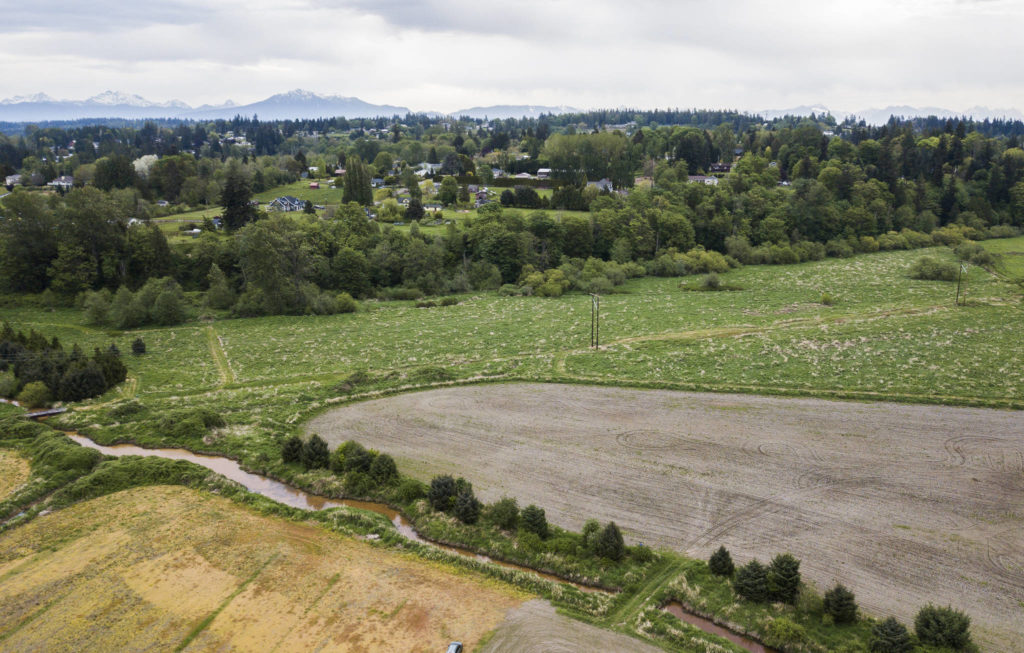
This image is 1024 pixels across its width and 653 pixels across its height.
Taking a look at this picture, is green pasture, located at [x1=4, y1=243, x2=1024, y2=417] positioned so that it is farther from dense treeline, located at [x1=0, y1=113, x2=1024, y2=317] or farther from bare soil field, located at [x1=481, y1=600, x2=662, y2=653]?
bare soil field, located at [x1=481, y1=600, x2=662, y2=653]

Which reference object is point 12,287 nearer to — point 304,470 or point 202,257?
point 202,257

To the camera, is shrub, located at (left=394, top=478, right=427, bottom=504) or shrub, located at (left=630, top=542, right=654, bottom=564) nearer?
shrub, located at (left=630, top=542, right=654, bottom=564)

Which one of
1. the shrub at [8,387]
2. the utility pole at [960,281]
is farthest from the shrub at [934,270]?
the shrub at [8,387]

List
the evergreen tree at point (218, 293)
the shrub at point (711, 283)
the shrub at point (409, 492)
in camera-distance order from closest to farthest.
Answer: the shrub at point (409, 492), the evergreen tree at point (218, 293), the shrub at point (711, 283)

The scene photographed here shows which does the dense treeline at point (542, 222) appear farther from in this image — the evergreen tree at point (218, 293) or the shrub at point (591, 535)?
the shrub at point (591, 535)

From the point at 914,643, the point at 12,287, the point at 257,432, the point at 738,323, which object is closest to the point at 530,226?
the point at 738,323

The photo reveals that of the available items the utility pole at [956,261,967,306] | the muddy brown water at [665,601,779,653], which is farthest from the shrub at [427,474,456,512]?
the utility pole at [956,261,967,306]
